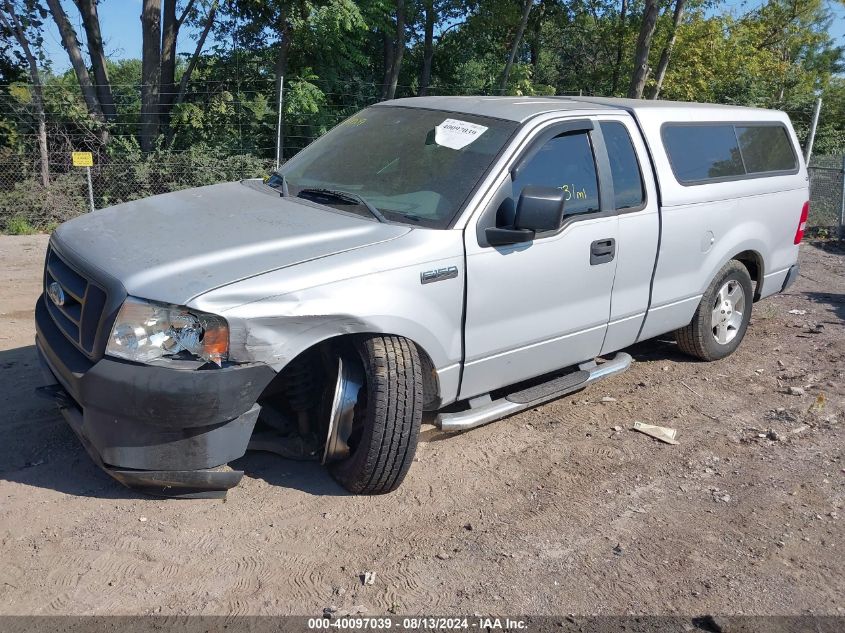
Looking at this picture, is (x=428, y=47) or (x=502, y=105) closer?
(x=502, y=105)

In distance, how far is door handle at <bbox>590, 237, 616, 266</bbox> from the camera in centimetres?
450

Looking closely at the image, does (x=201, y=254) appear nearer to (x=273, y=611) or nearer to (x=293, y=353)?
(x=293, y=353)

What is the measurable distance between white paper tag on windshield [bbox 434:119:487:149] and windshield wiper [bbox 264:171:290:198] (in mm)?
924

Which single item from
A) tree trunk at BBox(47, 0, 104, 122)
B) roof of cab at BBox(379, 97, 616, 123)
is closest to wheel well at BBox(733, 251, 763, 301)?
roof of cab at BBox(379, 97, 616, 123)

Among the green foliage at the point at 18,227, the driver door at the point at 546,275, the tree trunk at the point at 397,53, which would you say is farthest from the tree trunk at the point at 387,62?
the driver door at the point at 546,275

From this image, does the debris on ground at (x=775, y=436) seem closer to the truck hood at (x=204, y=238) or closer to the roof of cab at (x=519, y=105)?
the roof of cab at (x=519, y=105)

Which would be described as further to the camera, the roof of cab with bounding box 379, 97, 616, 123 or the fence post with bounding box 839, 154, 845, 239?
the fence post with bounding box 839, 154, 845, 239

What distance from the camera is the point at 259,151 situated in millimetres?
13281

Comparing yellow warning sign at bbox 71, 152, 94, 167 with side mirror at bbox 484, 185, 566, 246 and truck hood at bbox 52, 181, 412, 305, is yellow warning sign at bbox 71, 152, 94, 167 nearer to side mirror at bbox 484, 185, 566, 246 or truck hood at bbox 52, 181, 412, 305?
truck hood at bbox 52, 181, 412, 305

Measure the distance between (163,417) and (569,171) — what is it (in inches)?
106

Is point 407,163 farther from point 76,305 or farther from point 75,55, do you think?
point 75,55

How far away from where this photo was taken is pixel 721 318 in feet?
19.5

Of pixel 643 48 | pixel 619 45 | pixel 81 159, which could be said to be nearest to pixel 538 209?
pixel 81 159

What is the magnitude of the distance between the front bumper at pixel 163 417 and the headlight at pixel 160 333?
66mm
